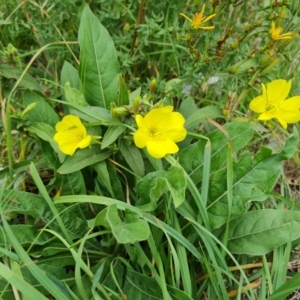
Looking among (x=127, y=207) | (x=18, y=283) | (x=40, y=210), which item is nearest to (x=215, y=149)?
(x=127, y=207)

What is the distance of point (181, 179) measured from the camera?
1.19 meters

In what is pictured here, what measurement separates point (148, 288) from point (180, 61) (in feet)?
2.60

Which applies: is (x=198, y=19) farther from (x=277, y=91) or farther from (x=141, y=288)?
(x=141, y=288)

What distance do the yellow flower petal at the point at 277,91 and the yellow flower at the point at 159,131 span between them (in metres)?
0.28

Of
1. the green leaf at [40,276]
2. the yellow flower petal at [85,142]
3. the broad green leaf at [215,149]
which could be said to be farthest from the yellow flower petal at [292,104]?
the green leaf at [40,276]

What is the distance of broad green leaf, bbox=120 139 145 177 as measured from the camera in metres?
1.31

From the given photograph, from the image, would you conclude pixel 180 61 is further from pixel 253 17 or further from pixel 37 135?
pixel 37 135

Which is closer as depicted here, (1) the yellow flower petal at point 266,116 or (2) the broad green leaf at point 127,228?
(2) the broad green leaf at point 127,228

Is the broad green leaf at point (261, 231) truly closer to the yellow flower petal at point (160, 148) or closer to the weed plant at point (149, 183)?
the weed plant at point (149, 183)

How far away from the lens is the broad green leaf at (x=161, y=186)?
46.4 inches

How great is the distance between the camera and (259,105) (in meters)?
1.31

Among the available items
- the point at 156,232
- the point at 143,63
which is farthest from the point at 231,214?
the point at 143,63

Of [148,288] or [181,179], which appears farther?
[148,288]

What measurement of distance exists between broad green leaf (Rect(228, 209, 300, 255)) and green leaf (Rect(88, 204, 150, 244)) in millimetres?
330
